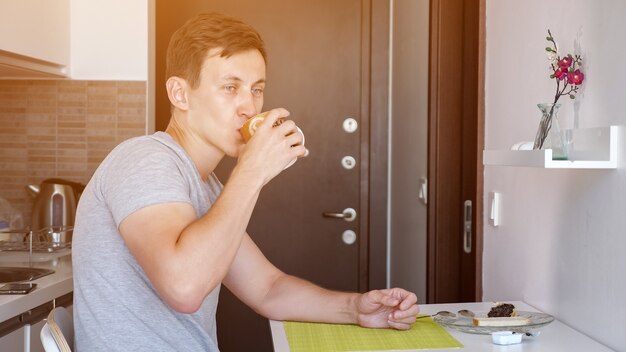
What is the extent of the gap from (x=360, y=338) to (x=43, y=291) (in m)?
1.04

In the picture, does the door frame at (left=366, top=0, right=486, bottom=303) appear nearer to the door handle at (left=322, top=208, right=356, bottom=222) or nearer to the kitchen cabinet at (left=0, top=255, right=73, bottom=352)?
the door handle at (left=322, top=208, right=356, bottom=222)

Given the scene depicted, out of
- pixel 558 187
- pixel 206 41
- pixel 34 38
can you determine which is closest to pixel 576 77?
pixel 558 187

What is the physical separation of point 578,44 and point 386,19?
190 cm

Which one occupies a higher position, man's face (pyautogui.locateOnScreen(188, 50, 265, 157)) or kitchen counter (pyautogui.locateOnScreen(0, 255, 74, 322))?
man's face (pyautogui.locateOnScreen(188, 50, 265, 157))

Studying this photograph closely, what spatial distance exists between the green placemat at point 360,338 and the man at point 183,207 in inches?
2.1

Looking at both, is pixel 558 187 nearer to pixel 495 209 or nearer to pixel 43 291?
pixel 495 209

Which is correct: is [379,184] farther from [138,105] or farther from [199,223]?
[199,223]

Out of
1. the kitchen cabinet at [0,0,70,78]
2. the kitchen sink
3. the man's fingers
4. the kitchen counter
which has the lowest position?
the kitchen counter

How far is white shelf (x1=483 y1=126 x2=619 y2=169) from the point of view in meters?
1.48

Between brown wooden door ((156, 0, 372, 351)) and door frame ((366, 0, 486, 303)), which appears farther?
brown wooden door ((156, 0, 372, 351))

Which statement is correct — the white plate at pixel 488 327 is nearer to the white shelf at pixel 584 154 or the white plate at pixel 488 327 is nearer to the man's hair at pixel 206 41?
the white shelf at pixel 584 154

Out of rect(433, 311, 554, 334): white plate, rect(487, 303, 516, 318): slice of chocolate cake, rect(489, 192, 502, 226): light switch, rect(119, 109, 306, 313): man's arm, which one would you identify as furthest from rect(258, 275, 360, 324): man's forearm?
rect(489, 192, 502, 226): light switch

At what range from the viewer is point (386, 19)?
11.5ft

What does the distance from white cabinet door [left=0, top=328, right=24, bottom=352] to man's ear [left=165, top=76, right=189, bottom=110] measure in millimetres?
899
